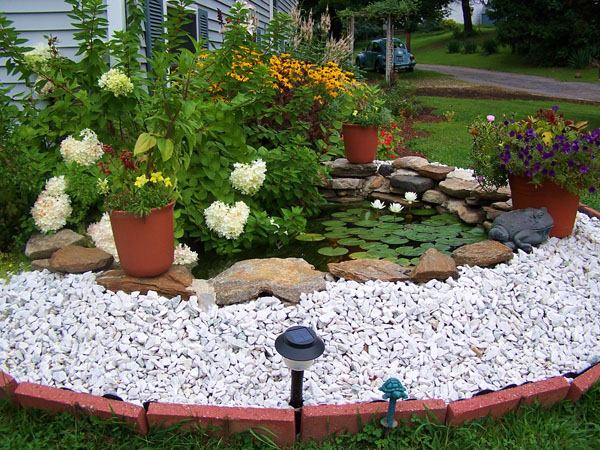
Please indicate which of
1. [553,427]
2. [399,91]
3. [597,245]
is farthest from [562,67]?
[553,427]

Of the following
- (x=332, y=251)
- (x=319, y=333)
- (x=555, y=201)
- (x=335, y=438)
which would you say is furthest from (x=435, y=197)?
(x=335, y=438)

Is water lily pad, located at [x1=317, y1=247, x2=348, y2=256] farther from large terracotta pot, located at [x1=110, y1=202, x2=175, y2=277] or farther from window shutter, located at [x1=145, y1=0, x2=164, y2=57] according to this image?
window shutter, located at [x1=145, y1=0, x2=164, y2=57]

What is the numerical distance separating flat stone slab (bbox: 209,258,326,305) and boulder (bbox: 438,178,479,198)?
2017mm

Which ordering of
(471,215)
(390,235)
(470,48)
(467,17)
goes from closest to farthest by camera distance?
(390,235) < (471,215) < (470,48) < (467,17)

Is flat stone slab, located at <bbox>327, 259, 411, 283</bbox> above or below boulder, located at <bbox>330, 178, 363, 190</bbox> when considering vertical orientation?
below

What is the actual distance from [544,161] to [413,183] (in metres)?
1.56

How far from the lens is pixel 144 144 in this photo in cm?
291

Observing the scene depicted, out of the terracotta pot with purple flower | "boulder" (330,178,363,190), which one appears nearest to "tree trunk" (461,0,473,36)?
"boulder" (330,178,363,190)

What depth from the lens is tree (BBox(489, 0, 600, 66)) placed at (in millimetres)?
21422

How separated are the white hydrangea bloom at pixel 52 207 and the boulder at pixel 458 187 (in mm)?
2997

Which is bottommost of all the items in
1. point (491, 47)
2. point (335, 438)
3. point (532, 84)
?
point (335, 438)

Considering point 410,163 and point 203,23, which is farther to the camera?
point 203,23

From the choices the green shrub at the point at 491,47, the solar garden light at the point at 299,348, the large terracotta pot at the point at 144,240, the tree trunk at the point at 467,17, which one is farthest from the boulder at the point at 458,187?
the tree trunk at the point at 467,17

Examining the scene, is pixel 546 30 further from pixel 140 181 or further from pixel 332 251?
pixel 140 181
